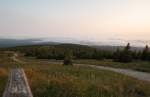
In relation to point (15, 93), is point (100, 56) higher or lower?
lower

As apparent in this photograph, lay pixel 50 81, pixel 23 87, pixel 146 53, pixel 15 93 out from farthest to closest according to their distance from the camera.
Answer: pixel 146 53 < pixel 50 81 < pixel 23 87 < pixel 15 93

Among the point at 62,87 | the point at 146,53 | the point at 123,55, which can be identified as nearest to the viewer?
the point at 62,87

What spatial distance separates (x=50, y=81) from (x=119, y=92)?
4.65 meters

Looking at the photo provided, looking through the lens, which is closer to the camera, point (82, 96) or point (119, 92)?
point (82, 96)

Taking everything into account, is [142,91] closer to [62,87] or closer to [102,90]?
[102,90]

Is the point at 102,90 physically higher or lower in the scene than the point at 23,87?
lower

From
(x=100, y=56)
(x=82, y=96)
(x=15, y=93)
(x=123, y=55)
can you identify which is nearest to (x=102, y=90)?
(x=82, y=96)

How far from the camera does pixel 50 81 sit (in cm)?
1543

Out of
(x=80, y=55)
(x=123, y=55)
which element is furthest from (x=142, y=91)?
(x=80, y=55)

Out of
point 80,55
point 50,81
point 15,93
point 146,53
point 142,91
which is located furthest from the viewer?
point 80,55

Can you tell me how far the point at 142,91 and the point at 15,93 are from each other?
1191 cm

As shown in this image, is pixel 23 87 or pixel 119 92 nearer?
pixel 23 87

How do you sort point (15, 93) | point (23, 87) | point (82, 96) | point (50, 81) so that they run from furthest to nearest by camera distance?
point (50, 81), point (82, 96), point (23, 87), point (15, 93)

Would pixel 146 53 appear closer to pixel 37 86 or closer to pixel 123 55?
pixel 123 55
